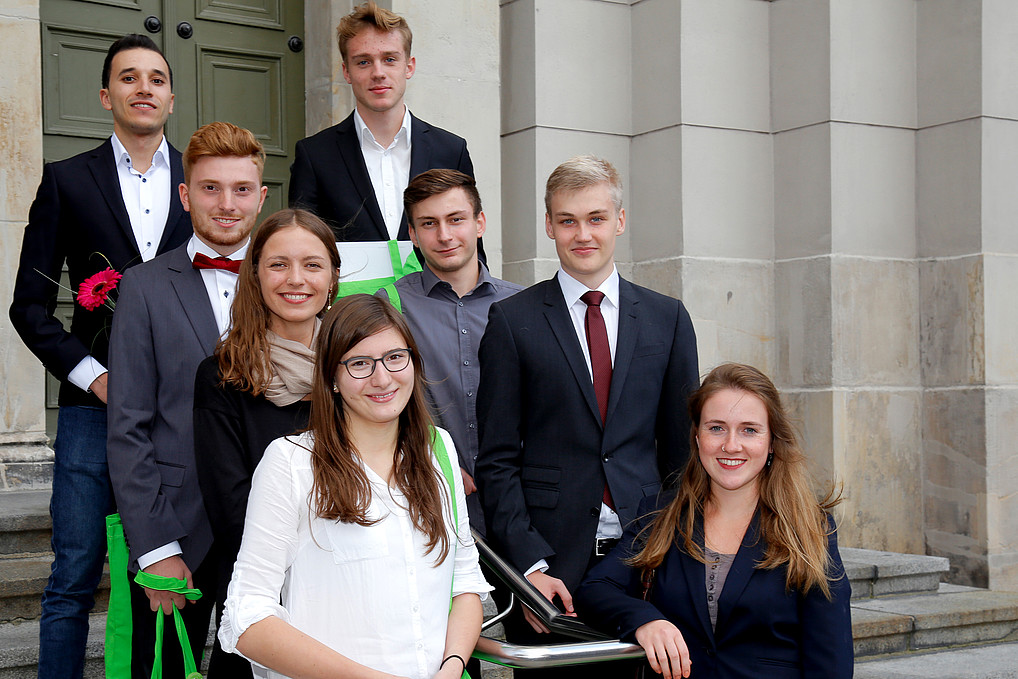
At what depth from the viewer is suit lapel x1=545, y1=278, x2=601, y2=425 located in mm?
3072

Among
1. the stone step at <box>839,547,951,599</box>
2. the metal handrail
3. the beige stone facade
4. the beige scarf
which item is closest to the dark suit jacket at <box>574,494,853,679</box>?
the metal handrail

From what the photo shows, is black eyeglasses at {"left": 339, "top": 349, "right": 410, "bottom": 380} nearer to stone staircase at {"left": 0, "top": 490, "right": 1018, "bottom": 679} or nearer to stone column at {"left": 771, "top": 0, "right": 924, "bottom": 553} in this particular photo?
stone staircase at {"left": 0, "top": 490, "right": 1018, "bottom": 679}

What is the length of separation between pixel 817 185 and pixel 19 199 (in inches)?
168

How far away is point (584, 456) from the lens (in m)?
3.06

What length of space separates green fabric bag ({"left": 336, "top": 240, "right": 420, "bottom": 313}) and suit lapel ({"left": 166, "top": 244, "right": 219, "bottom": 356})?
0.41 m

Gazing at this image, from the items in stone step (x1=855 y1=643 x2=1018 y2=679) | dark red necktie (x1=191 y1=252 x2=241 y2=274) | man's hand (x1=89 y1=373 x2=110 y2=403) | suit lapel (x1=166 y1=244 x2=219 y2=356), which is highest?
dark red necktie (x1=191 y1=252 x2=241 y2=274)

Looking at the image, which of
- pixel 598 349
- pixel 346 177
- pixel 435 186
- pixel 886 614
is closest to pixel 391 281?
pixel 435 186

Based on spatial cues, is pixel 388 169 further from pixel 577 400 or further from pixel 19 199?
pixel 19 199

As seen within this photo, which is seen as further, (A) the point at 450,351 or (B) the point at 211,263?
(A) the point at 450,351

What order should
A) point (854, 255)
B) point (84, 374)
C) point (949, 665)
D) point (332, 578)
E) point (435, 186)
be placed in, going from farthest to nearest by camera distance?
point (854, 255), point (949, 665), point (435, 186), point (84, 374), point (332, 578)

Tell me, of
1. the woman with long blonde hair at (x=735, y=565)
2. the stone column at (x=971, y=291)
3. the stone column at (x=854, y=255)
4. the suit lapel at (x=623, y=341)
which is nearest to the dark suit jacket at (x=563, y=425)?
the suit lapel at (x=623, y=341)

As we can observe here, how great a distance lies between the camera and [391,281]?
3.60 meters

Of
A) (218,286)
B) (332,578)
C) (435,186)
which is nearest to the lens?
(332,578)

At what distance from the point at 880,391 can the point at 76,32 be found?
4.76m
